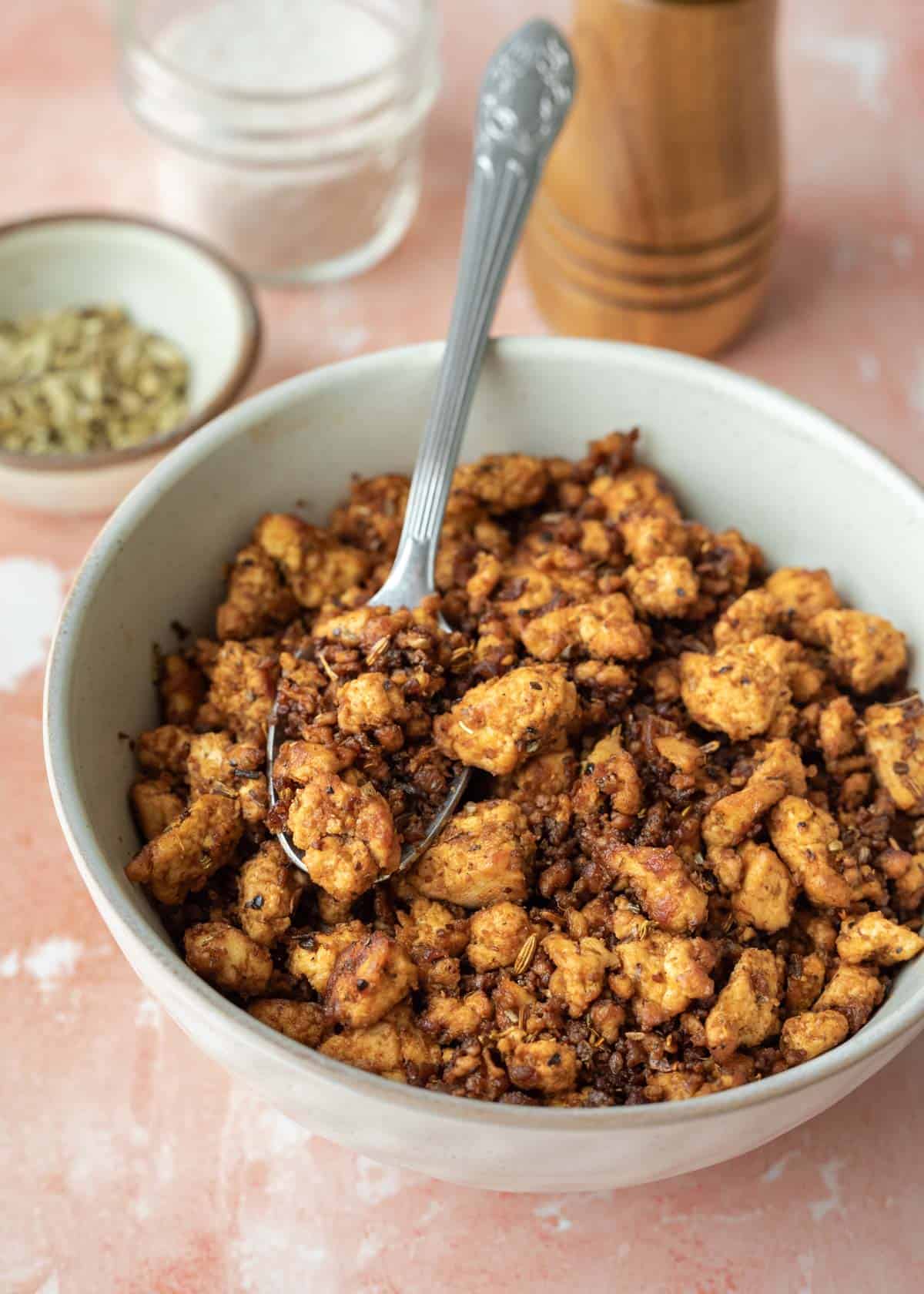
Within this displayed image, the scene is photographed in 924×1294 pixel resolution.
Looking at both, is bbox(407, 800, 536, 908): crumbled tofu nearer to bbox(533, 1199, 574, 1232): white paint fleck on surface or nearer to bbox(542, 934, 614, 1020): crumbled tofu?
bbox(542, 934, 614, 1020): crumbled tofu

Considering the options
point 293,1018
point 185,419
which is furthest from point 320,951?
point 185,419

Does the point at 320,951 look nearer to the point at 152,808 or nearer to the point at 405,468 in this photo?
the point at 152,808

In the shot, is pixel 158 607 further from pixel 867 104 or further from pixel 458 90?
pixel 867 104

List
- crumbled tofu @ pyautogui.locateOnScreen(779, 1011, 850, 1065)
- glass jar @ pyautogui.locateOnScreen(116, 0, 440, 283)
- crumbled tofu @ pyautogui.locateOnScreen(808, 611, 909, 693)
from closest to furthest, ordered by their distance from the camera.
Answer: crumbled tofu @ pyautogui.locateOnScreen(779, 1011, 850, 1065)
crumbled tofu @ pyautogui.locateOnScreen(808, 611, 909, 693)
glass jar @ pyautogui.locateOnScreen(116, 0, 440, 283)

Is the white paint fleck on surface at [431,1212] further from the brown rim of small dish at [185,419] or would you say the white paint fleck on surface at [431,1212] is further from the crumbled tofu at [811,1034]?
the brown rim of small dish at [185,419]

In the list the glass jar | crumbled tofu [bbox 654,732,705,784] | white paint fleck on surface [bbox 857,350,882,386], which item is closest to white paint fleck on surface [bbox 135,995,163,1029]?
crumbled tofu [bbox 654,732,705,784]

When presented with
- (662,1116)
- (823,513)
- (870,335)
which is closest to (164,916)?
(662,1116)
